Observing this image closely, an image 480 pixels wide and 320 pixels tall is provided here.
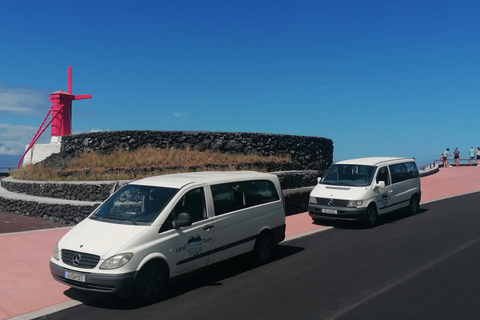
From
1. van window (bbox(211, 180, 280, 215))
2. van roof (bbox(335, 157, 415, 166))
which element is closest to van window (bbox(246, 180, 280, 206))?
van window (bbox(211, 180, 280, 215))

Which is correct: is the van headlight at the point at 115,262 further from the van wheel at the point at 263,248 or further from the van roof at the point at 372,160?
the van roof at the point at 372,160

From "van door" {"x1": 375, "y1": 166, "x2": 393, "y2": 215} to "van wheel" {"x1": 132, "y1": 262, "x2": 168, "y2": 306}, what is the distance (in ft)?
25.2

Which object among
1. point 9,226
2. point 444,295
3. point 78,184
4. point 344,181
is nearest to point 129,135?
point 78,184

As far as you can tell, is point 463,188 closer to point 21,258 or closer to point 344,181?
point 344,181

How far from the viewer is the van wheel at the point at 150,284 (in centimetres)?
619

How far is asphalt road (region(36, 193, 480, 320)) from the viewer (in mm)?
5820

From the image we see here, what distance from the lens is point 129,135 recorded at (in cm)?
1886

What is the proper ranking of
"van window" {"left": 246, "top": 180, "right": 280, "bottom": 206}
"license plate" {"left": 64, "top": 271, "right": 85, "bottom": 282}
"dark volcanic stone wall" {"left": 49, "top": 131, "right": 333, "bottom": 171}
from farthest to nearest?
"dark volcanic stone wall" {"left": 49, "top": 131, "right": 333, "bottom": 171}, "van window" {"left": 246, "top": 180, "right": 280, "bottom": 206}, "license plate" {"left": 64, "top": 271, "right": 85, "bottom": 282}

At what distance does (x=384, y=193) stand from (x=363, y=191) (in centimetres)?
100

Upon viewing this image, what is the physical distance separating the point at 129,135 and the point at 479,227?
1331 centimetres

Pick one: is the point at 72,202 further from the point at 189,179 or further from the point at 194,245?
the point at 194,245

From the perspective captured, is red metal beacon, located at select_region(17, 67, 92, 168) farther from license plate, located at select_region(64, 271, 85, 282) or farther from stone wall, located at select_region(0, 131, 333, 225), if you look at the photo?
license plate, located at select_region(64, 271, 85, 282)

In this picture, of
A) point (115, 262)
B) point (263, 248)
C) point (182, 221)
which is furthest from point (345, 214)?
point (115, 262)

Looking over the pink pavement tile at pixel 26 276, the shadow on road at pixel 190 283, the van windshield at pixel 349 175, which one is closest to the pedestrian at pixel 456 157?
the van windshield at pixel 349 175
